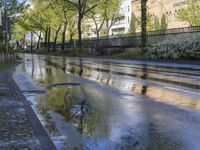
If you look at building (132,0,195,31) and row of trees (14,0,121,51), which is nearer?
row of trees (14,0,121,51)

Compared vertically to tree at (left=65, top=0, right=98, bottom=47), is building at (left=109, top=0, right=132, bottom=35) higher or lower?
higher

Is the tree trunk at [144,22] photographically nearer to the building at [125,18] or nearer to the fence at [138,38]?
the fence at [138,38]

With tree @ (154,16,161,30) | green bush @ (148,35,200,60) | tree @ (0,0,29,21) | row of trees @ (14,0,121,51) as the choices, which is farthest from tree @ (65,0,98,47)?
green bush @ (148,35,200,60)

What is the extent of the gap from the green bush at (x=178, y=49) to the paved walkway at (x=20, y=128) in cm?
2141

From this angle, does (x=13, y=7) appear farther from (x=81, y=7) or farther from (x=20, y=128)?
(x=20, y=128)

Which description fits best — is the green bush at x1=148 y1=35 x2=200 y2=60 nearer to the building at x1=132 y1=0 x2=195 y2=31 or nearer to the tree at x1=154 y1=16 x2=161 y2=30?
the tree at x1=154 y1=16 x2=161 y2=30

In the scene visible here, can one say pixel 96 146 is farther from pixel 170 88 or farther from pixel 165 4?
pixel 165 4

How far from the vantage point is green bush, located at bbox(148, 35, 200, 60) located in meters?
31.5

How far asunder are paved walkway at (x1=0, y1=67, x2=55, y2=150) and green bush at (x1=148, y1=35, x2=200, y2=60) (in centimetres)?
2141

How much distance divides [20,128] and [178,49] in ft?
86.3

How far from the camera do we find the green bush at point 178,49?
31.5m

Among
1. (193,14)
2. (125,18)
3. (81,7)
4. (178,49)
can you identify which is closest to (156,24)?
(193,14)

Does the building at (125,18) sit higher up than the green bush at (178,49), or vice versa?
the building at (125,18)

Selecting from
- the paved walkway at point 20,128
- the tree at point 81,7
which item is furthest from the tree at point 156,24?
the paved walkway at point 20,128
